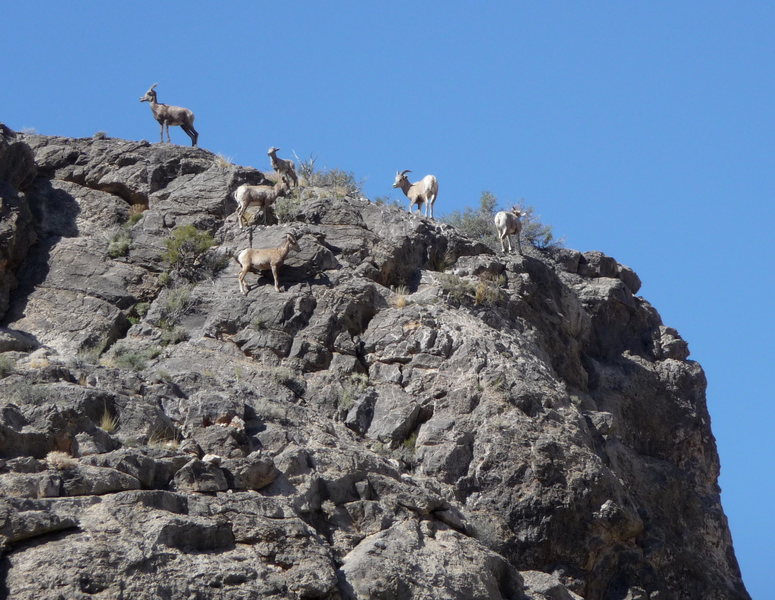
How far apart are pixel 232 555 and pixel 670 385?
16303 mm

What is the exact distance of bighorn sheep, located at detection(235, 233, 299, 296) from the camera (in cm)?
2428

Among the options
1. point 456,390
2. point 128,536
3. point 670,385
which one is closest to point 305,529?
point 128,536

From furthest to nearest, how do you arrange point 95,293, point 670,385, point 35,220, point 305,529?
1. point 670,385
2. point 35,220
3. point 95,293
4. point 305,529

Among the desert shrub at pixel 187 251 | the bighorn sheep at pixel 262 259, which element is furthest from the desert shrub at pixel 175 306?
the bighorn sheep at pixel 262 259

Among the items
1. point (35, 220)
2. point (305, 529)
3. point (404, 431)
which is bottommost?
point (305, 529)

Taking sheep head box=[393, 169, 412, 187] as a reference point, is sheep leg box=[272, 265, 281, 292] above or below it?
below

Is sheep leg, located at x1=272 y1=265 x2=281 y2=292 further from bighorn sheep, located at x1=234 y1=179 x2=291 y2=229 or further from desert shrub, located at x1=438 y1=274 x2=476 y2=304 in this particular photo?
desert shrub, located at x1=438 y1=274 x2=476 y2=304

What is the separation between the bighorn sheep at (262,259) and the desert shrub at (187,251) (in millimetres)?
1336

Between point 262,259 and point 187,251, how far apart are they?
2.25 m

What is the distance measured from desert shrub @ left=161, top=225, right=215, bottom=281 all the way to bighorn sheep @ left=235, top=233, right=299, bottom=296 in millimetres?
1336

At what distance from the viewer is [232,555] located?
15477mm

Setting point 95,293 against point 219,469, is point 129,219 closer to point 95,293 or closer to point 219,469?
point 95,293

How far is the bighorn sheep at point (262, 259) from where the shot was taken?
24.3 metres

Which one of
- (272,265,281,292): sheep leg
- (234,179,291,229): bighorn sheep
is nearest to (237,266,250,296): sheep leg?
(272,265,281,292): sheep leg
